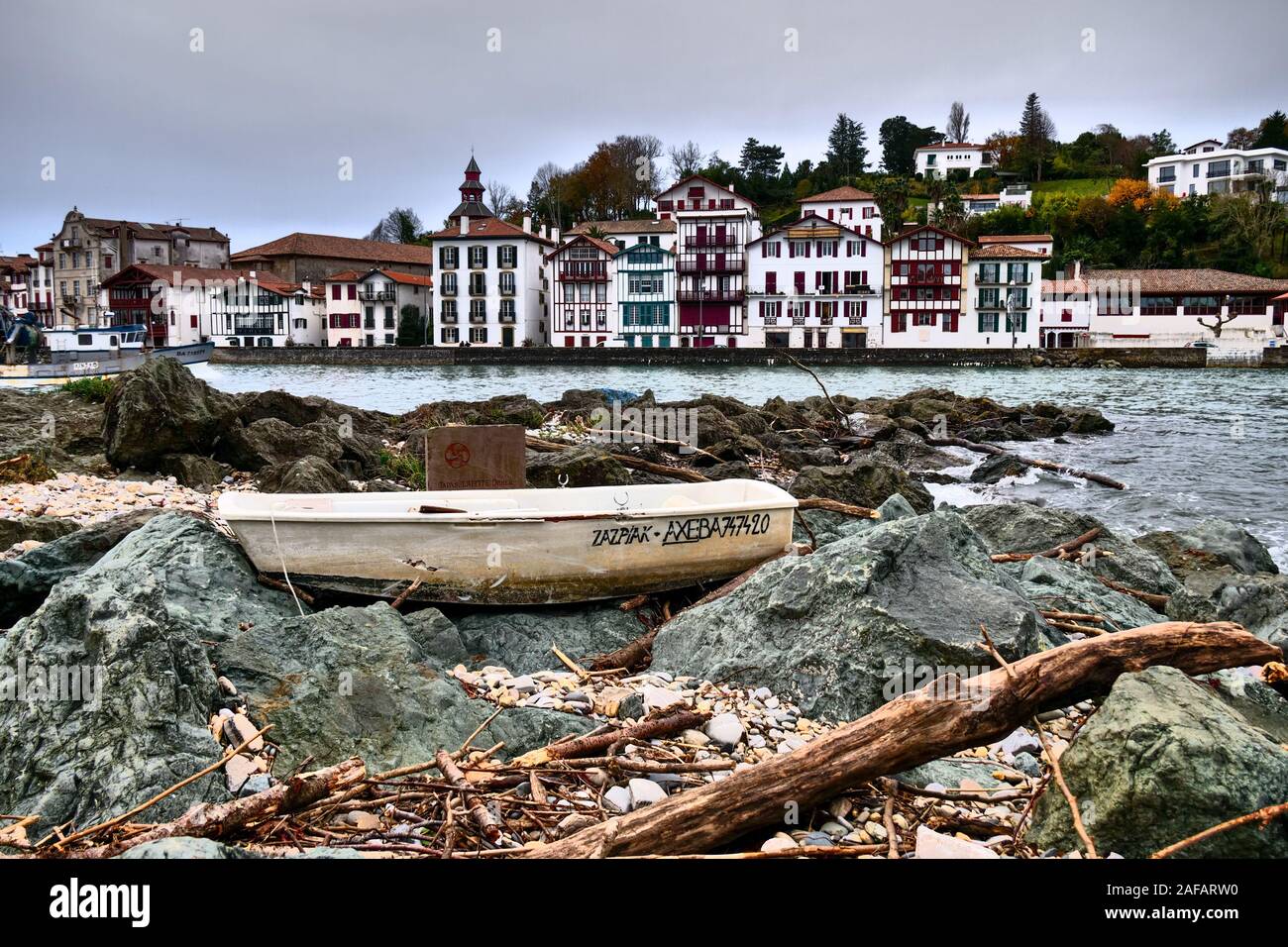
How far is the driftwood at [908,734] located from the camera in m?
3.41

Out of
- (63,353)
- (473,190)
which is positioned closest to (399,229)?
(473,190)

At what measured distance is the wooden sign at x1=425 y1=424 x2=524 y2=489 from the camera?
8789 millimetres

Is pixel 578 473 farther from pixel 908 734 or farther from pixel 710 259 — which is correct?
pixel 710 259

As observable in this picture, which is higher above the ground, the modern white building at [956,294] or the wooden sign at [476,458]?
the modern white building at [956,294]

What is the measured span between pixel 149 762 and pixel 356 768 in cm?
84

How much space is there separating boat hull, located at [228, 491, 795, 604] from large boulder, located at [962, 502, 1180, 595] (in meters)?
2.75

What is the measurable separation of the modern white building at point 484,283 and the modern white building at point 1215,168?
69370 millimetres

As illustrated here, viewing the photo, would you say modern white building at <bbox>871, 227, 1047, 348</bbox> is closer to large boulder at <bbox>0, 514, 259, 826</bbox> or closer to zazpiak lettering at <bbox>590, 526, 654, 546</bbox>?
zazpiak lettering at <bbox>590, 526, 654, 546</bbox>

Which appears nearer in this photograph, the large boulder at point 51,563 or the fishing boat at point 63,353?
the large boulder at point 51,563

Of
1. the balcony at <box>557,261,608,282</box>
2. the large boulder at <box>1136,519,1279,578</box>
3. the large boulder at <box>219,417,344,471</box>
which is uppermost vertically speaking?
the balcony at <box>557,261,608,282</box>

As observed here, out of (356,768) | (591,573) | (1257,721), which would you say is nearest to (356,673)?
(356,768)

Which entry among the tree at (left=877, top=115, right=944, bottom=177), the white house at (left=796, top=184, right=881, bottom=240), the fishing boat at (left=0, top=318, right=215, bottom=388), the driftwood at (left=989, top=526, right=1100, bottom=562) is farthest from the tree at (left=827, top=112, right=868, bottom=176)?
the driftwood at (left=989, top=526, right=1100, bottom=562)

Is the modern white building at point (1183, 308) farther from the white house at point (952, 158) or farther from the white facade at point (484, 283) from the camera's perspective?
the white facade at point (484, 283)

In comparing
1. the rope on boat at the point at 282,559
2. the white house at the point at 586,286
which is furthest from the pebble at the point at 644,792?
the white house at the point at 586,286
